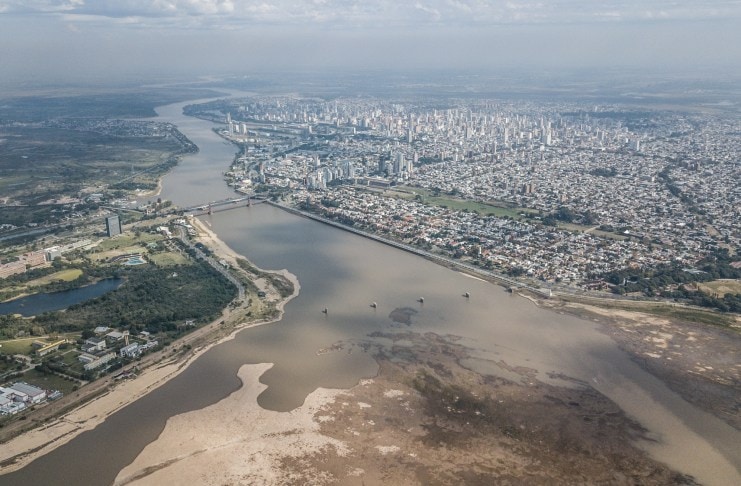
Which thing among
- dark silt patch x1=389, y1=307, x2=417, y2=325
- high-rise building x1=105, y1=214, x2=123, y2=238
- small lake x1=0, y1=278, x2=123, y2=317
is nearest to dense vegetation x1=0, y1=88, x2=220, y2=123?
high-rise building x1=105, y1=214, x2=123, y2=238

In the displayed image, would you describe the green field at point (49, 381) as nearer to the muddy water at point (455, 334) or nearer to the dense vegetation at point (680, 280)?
the muddy water at point (455, 334)

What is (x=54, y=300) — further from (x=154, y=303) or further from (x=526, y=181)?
(x=526, y=181)

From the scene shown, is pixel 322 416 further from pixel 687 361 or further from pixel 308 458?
pixel 687 361

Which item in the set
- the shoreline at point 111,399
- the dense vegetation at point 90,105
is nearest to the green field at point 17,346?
the shoreline at point 111,399

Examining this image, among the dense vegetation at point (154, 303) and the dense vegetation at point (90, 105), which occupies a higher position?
the dense vegetation at point (90, 105)

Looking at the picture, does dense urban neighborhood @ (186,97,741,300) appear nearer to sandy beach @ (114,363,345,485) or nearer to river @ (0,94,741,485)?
river @ (0,94,741,485)

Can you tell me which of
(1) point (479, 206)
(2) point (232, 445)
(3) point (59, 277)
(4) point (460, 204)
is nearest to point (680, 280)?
(1) point (479, 206)
